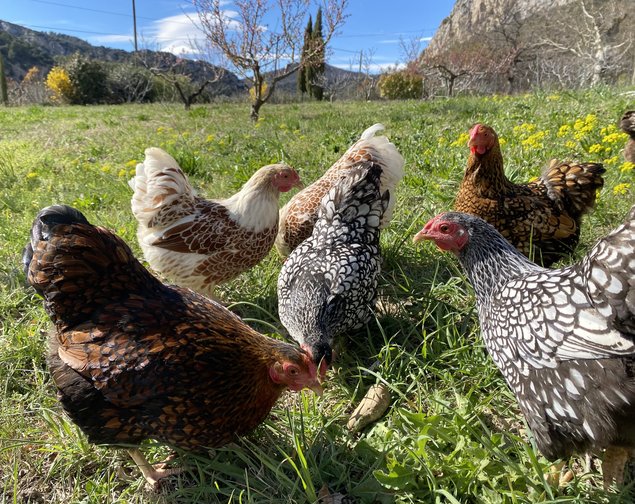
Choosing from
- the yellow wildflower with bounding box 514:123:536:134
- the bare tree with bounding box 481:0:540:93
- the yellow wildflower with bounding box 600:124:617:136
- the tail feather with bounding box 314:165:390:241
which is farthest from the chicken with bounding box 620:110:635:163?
the bare tree with bounding box 481:0:540:93

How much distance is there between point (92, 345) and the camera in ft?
5.49

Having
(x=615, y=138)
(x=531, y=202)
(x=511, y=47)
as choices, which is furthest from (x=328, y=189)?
(x=511, y=47)

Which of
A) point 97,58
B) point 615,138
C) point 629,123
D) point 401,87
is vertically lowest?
point 615,138

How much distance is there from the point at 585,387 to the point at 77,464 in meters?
2.16

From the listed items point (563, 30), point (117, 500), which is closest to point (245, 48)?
point (117, 500)

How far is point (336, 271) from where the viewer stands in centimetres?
243

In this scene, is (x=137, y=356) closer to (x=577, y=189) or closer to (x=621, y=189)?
(x=577, y=189)

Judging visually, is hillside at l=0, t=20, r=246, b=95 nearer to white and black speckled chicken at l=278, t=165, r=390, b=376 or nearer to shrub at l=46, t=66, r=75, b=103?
shrub at l=46, t=66, r=75, b=103

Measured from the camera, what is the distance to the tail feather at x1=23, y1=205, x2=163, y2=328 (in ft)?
5.60

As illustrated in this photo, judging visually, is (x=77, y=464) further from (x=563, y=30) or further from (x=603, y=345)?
(x=563, y=30)

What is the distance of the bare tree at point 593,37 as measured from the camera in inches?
714

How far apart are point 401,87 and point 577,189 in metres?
24.7

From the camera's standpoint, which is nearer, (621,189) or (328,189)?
(621,189)

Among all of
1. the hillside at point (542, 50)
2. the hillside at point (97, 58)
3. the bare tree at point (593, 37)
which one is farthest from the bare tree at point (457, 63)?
the hillside at point (97, 58)
